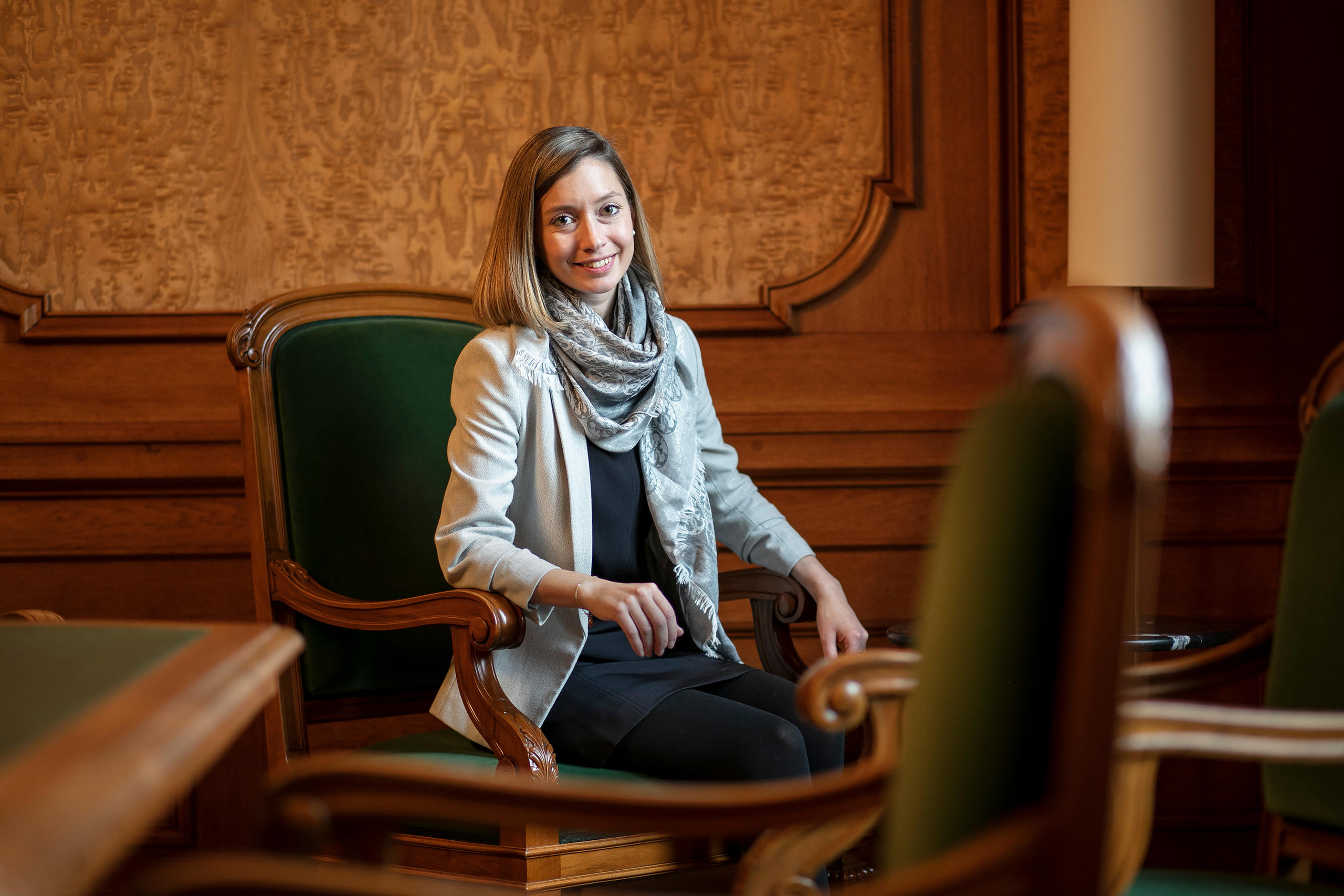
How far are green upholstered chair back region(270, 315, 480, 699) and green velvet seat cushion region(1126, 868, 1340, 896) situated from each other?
119 centimetres

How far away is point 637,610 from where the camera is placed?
1491 millimetres

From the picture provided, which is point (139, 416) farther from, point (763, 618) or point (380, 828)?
point (380, 828)

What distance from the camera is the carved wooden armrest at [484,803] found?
81 centimetres

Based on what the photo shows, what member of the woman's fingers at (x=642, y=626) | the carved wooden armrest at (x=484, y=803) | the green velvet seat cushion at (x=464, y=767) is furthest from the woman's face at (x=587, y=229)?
the carved wooden armrest at (x=484, y=803)

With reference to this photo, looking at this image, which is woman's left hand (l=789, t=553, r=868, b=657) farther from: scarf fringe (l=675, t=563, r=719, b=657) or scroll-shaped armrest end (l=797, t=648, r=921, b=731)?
scroll-shaped armrest end (l=797, t=648, r=921, b=731)

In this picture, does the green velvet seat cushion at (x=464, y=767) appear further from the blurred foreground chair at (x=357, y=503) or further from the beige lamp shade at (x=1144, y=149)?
the beige lamp shade at (x=1144, y=149)

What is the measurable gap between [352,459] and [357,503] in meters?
0.07

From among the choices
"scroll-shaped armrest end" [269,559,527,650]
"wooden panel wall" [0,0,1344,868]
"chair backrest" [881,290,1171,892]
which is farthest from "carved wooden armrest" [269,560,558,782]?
Answer: "wooden panel wall" [0,0,1344,868]

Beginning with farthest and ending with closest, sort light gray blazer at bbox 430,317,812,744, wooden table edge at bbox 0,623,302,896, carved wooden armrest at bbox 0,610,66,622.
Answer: light gray blazer at bbox 430,317,812,744, carved wooden armrest at bbox 0,610,66,622, wooden table edge at bbox 0,623,302,896

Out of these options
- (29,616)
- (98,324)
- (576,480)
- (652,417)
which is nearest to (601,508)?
(576,480)

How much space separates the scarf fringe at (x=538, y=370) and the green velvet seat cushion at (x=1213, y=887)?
3.44 feet

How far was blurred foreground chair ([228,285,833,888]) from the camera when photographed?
177 cm

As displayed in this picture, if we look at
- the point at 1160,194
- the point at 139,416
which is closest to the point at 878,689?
the point at 1160,194

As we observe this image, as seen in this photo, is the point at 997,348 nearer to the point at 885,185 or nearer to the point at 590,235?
the point at 885,185
